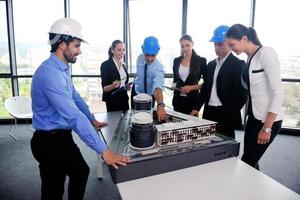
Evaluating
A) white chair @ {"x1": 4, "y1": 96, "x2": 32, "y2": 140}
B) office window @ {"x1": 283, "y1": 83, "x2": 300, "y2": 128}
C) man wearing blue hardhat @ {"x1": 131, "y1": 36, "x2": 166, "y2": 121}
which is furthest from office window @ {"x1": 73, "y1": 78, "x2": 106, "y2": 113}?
office window @ {"x1": 283, "y1": 83, "x2": 300, "y2": 128}

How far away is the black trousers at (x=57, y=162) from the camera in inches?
62.3

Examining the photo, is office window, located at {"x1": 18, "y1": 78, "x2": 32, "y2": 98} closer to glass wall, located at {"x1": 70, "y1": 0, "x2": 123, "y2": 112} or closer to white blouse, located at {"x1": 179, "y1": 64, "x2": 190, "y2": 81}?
glass wall, located at {"x1": 70, "y1": 0, "x2": 123, "y2": 112}

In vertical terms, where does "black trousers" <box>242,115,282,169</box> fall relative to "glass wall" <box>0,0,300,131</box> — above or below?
below

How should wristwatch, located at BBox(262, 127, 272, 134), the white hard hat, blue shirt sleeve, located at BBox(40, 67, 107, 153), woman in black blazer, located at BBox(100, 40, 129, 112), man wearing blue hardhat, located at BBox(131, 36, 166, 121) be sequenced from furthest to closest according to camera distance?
woman in black blazer, located at BBox(100, 40, 129, 112), man wearing blue hardhat, located at BBox(131, 36, 166, 121), wristwatch, located at BBox(262, 127, 272, 134), the white hard hat, blue shirt sleeve, located at BBox(40, 67, 107, 153)

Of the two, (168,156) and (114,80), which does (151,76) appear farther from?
(168,156)

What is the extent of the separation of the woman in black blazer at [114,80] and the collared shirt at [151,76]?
286mm

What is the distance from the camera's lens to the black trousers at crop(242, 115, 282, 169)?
1.74m

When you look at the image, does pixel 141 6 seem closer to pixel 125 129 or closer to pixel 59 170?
pixel 125 129

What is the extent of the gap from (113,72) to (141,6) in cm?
212

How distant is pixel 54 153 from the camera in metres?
1.58

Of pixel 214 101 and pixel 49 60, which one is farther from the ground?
pixel 49 60

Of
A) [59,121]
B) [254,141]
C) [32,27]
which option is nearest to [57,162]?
[59,121]

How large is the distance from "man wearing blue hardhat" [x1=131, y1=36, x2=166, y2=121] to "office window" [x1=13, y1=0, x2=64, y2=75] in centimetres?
280

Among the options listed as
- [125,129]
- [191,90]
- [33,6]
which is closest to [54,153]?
[125,129]
